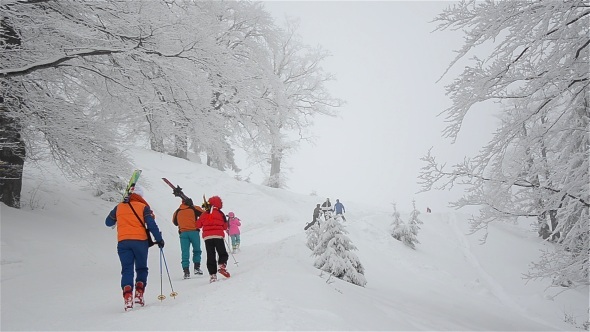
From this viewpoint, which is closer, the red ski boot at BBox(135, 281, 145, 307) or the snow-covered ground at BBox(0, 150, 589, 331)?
the snow-covered ground at BBox(0, 150, 589, 331)

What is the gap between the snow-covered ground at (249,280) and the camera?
3965 millimetres

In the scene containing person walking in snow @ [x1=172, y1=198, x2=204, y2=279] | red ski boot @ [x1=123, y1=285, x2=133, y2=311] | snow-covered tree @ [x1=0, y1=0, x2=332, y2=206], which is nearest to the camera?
red ski boot @ [x1=123, y1=285, x2=133, y2=311]

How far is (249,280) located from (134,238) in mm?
1870

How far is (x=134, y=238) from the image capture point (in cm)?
504

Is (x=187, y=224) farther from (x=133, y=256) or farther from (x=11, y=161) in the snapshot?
(x=11, y=161)

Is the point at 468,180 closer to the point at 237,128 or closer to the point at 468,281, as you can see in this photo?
the point at 468,281

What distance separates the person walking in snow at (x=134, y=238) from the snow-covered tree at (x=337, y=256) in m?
3.92

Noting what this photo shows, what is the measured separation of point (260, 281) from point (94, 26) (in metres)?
5.30

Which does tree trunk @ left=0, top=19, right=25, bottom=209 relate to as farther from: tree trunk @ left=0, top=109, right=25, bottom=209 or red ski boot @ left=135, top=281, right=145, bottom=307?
red ski boot @ left=135, top=281, right=145, bottom=307

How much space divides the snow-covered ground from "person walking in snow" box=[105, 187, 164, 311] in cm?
47

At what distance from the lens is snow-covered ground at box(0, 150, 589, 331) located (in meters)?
3.96

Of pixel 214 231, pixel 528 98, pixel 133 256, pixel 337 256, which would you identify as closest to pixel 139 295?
pixel 133 256

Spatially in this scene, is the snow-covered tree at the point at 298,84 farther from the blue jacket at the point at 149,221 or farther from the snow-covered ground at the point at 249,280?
the blue jacket at the point at 149,221

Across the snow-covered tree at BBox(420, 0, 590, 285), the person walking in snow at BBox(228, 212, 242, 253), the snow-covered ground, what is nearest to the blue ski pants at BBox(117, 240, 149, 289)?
the snow-covered ground
